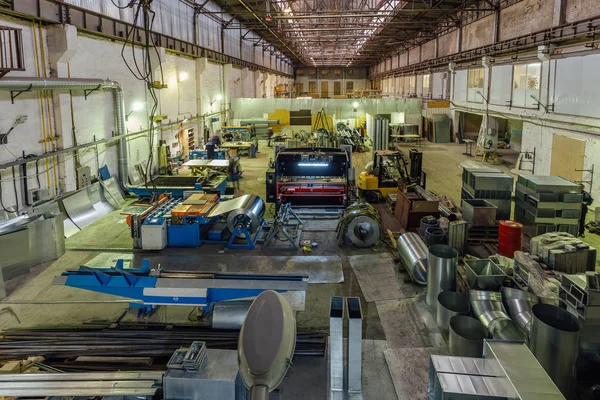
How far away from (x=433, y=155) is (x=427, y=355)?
17956 millimetres

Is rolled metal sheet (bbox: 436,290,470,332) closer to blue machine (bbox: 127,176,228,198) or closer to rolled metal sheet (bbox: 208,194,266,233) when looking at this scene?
rolled metal sheet (bbox: 208,194,266,233)

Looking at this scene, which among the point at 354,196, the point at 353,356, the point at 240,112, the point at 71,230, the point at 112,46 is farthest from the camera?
the point at 240,112

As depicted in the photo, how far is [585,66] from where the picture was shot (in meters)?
12.8

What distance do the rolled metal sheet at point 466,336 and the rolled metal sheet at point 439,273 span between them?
1097mm

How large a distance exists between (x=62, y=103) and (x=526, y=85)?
15.7 metres

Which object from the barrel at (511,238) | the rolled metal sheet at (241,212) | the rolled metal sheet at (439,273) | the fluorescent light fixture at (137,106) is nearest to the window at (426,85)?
the fluorescent light fixture at (137,106)

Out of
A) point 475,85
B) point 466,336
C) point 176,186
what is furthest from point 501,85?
point 466,336

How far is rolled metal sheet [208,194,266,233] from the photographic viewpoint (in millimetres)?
9438

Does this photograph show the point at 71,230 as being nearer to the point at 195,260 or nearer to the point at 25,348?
the point at 195,260

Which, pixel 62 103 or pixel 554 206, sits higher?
pixel 62 103

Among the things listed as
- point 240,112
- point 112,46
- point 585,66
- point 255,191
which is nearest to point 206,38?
point 240,112

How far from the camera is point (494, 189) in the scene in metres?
10.4

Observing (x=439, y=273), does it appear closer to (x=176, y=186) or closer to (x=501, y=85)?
(x=176, y=186)

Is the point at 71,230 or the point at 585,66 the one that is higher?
the point at 585,66
